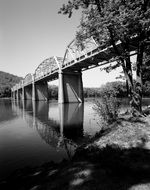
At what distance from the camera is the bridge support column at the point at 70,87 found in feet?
155

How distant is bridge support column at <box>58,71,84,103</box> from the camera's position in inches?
1863

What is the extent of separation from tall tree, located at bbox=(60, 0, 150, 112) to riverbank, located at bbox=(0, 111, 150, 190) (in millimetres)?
4195

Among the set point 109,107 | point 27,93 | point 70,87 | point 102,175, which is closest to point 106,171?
point 102,175

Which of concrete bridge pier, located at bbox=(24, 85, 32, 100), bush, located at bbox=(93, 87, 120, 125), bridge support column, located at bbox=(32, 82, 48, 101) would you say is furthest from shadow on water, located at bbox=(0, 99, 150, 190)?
concrete bridge pier, located at bbox=(24, 85, 32, 100)

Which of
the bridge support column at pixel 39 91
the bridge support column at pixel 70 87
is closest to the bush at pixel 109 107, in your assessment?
the bridge support column at pixel 70 87

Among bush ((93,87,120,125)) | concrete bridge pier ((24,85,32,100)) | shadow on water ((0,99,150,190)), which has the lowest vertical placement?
shadow on water ((0,99,150,190))

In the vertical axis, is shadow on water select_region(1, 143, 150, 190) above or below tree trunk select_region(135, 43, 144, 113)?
below

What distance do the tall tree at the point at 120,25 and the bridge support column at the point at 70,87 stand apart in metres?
37.1

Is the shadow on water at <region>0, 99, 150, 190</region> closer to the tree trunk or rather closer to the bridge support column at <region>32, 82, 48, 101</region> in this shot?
the tree trunk

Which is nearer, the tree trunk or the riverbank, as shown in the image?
the riverbank

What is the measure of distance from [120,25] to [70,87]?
40.2m

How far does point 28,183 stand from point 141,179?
335 cm

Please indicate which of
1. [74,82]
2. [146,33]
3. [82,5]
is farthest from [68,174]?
[74,82]

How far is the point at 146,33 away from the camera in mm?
9695
